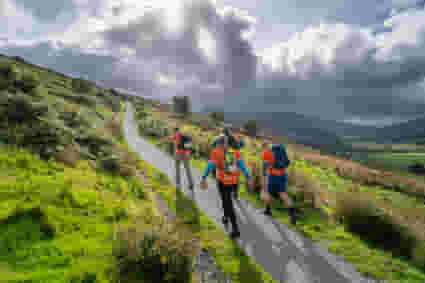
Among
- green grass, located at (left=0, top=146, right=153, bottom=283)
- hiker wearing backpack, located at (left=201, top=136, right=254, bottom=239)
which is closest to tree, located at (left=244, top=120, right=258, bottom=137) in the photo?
hiker wearing backpack, located at (left=201, top=136, right=254, bottom=239)

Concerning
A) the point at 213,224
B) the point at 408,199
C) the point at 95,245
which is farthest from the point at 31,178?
the point at 408,199

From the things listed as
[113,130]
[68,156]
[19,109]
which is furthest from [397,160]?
[19,109]

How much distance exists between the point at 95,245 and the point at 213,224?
3024 mm

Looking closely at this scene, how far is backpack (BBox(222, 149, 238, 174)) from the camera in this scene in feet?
15.3

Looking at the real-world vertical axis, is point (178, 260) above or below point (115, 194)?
below

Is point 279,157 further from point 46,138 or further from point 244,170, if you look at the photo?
point 46,138

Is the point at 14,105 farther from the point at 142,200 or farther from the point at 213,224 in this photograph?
the point at 213,224

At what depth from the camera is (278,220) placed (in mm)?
5867

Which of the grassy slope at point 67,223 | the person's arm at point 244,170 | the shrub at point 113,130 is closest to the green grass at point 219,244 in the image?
the grassy slope at point 67,223

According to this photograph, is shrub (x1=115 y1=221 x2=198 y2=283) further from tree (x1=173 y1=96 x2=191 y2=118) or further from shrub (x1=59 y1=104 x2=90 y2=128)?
tree (x1=173 y1=96 x2=191 y2=118)

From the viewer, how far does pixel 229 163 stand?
15.4ft

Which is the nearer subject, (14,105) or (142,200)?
(142,200)

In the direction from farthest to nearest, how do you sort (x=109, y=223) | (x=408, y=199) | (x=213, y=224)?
(x=408, y=199) → (x=213, y=224) → (x=109, y=223)

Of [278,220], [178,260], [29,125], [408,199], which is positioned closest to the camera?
[178,260]
